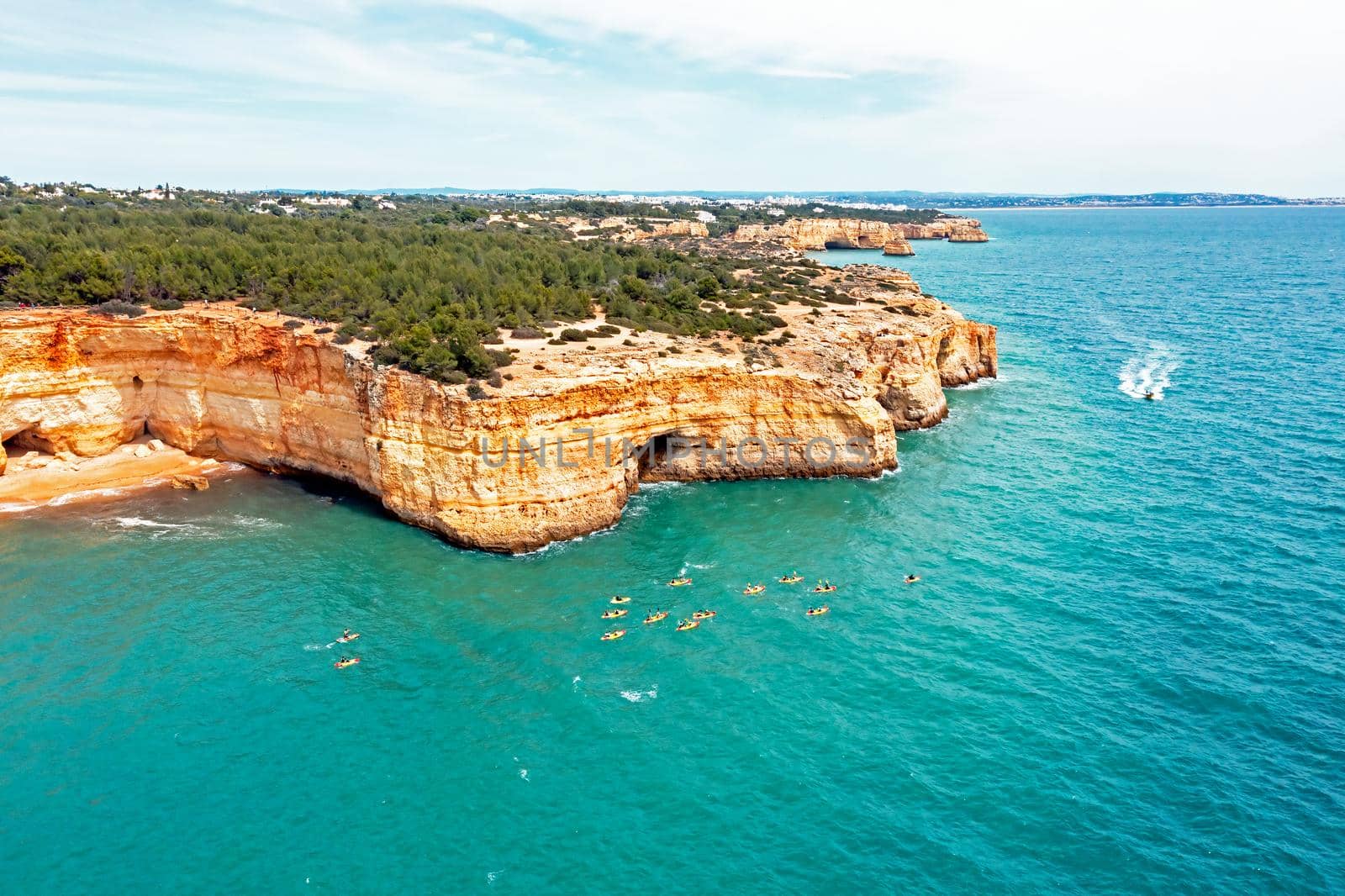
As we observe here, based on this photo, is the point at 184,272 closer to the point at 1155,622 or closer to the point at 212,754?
the point at 212,754

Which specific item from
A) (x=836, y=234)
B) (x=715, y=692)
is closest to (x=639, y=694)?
(x=715, y=692)

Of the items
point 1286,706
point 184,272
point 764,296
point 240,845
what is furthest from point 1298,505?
point 184,272

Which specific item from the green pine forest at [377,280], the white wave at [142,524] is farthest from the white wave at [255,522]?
the green pine forest at [377,280]

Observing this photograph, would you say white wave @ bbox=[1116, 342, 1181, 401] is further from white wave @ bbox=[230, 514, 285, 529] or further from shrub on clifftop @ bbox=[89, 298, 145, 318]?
shrub on clifftop @ bbox=[89, 298, 145, 318]

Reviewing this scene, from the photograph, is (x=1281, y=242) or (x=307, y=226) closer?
(x=307, y=226)

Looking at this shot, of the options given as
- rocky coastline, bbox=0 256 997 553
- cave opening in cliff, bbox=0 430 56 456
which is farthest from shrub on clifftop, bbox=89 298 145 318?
cave opening in cliff, bbox=0 430 56 456

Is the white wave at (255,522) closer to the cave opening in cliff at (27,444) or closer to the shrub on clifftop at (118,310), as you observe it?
the cave opening in cliff at (27,444)

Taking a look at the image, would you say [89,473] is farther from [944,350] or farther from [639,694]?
[944,350]
